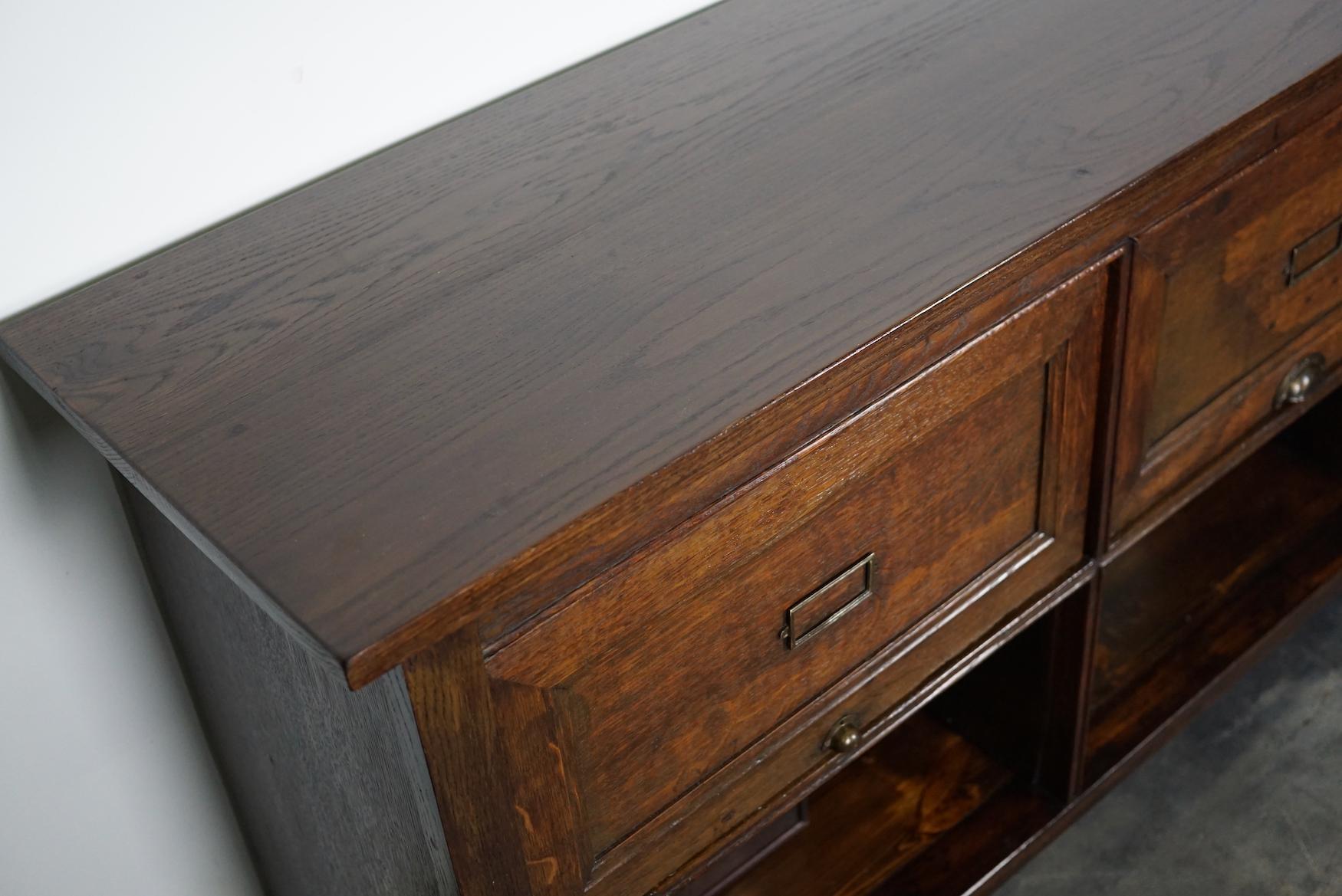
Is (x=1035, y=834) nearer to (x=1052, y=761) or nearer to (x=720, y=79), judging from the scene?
(x=1052, y=761)

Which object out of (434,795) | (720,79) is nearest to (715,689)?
(434,795)

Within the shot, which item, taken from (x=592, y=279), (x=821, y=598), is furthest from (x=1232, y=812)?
(x=592, y=279)

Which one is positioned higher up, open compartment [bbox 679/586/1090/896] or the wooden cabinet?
the wooden cabinet

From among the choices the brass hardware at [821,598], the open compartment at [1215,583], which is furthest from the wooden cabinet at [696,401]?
the open compartment at [1215,583]

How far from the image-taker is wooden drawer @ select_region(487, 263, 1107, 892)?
680mm

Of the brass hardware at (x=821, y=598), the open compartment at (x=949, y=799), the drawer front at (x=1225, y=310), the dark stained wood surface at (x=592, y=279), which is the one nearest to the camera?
the dark stained wood surface at (x=592, y=279)

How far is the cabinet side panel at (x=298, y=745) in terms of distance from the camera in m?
0.67

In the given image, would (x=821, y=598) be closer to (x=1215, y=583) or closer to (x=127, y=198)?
(x=127, y=198)

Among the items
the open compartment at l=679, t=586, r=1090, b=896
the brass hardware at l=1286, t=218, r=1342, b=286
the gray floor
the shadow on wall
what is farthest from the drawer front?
the shadow on wall

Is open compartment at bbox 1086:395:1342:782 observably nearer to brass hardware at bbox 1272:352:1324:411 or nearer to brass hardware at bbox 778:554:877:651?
brass hardware at bbox 1272:352:1324:411

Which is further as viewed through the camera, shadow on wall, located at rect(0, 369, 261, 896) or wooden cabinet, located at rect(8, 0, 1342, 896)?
shadow on wall, located at rect(0, 369, 261, 896)

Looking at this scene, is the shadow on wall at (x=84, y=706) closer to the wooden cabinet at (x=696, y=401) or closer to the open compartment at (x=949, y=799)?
the wooden cabinet at (x=696, y=401)

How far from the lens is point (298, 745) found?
80 cm

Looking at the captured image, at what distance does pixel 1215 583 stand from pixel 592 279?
2.64 feet
